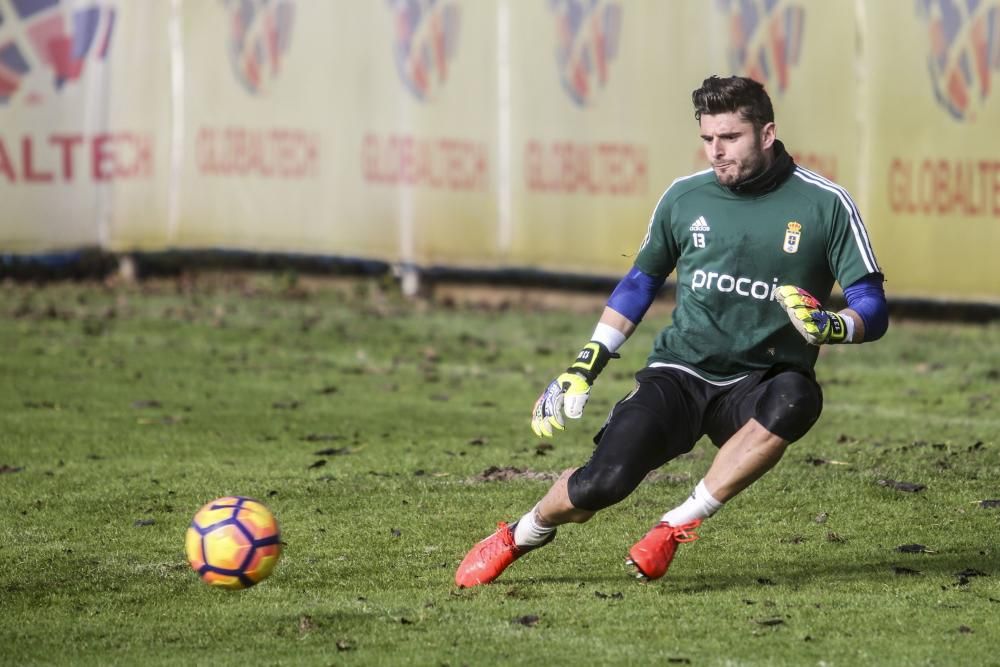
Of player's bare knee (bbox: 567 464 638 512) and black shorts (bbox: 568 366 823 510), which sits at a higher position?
black shorts (bbox: 568 366 823 510)

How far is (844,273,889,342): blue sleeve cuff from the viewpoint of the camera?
→ 6.64 metres

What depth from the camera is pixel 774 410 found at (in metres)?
6.62

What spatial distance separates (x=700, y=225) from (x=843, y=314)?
74 centimetres

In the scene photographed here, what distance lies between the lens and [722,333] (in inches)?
275

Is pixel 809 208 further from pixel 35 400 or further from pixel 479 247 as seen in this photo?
pixel 479 247

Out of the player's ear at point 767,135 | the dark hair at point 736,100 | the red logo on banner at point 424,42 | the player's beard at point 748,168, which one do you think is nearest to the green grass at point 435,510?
the player's beard at point 748,168

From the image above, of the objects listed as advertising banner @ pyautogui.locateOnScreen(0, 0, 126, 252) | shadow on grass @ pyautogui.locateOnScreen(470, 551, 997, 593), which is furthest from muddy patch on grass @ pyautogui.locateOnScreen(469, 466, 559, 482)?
advertising banner @ pyautogui.locateOnScreen(0, 0, 126, 252)

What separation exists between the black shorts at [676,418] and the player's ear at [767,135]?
923mm

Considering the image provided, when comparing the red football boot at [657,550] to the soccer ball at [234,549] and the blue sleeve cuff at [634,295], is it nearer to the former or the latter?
the blue sleeve cuff at [634,295]

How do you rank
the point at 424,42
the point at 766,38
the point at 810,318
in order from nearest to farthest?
the point at 810,318
the point at 766,38
the point at 424,42

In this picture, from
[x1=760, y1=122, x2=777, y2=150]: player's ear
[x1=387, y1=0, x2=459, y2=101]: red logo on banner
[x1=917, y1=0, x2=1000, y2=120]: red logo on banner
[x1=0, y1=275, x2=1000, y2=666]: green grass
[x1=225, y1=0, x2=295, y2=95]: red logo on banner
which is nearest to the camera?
[x1=0, y1=275, x2=1000, y2=666]: green grass

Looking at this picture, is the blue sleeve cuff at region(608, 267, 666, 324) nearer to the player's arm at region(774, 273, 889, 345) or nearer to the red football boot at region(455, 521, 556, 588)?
the player's arm at region(774, 273, 889, 345)

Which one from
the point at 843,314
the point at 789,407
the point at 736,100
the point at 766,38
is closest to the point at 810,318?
the point at 843,314

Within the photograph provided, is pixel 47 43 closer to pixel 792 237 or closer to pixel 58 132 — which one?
pixel 58 132
